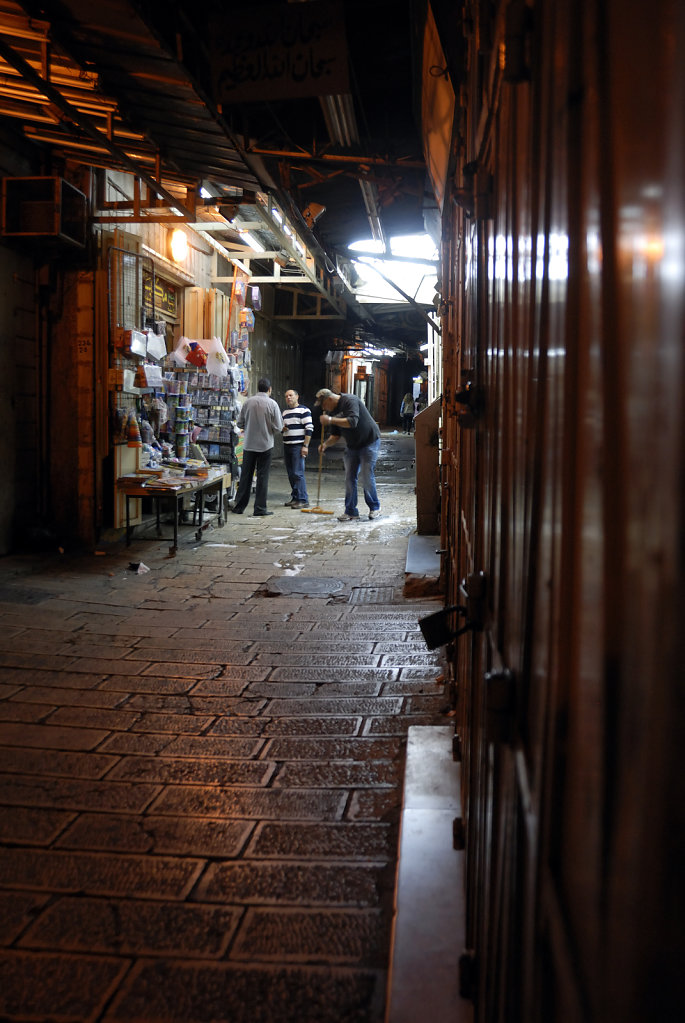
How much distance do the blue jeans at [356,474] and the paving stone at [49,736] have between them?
885cm

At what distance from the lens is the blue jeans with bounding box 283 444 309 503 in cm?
1420

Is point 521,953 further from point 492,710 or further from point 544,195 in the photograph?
point 544,195

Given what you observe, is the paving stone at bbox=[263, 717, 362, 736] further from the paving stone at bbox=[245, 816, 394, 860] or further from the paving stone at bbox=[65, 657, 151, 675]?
the paving stone at bbox=[65, 657, 151, 675]

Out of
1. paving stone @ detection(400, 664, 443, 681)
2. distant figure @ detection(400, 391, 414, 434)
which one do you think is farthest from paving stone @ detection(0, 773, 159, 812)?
distant figure @ detection(400, 391, 414, 434)

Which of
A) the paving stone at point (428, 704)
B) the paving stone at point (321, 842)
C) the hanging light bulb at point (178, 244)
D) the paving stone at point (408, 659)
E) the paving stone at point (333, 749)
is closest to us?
the paving stone at point (321, 842)

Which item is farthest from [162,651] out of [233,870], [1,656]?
[233,870]

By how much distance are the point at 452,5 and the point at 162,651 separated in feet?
15.9

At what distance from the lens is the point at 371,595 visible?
314 inches

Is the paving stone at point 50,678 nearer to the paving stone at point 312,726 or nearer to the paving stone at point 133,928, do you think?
the paving stone at point 312,726

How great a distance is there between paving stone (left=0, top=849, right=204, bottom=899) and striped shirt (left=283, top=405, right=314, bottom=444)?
11.2 meters

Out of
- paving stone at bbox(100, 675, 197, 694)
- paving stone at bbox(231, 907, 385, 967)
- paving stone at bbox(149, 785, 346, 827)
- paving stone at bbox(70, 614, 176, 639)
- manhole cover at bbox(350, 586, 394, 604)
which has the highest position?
manhole cover at bbox(350, 586, 394, 604)

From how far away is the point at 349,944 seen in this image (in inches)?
108

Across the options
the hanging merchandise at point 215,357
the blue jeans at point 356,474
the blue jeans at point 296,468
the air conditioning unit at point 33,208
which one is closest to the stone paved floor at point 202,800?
the air conditioning unit at point 33,208

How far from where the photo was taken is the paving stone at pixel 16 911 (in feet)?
9.07
